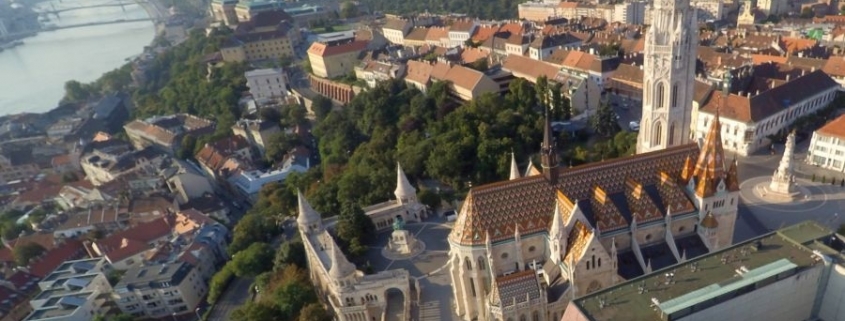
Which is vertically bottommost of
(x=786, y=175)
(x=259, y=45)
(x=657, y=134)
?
(x=786, y=175)

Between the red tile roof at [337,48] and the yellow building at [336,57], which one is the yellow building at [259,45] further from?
the yellow building at [336,57]

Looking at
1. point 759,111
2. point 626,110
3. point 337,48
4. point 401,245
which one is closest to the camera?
point 401,245

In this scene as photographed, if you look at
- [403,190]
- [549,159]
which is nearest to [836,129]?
[549,159]

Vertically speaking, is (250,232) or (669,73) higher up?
(669,73)

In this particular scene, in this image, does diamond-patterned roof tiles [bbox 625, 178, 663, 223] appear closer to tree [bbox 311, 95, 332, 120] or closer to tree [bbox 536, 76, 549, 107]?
tree [bbox 536, 76, 549, 107]

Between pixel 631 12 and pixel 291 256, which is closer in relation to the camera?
pixel 291 256

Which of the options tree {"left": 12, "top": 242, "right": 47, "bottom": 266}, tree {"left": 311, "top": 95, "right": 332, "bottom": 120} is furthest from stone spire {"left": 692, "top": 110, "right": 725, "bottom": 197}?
tree {"left": 12, "top": 242, "right": 47, "bottom": 266}

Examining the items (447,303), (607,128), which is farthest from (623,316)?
(607,128)

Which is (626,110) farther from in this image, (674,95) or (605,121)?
(674,95)
